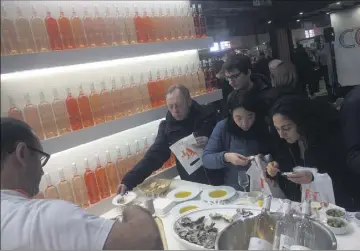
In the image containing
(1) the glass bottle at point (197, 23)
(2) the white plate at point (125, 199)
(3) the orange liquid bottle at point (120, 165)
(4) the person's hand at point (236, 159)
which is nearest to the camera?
(2) the white plate at point (125, 199)

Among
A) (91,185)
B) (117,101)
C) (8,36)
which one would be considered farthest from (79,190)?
(8,36)

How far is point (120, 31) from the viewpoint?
150 cm

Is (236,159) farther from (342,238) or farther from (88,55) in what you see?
(88,55)

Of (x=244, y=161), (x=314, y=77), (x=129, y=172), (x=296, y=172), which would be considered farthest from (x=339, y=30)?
(x=129, y=172)

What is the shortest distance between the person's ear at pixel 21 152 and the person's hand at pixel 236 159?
41.3 inches

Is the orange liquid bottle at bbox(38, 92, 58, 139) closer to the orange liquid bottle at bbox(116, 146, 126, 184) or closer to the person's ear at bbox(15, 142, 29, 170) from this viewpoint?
the orange liquid bottle at bbox(116, 146, 126, 184)

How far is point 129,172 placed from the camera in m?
1.53

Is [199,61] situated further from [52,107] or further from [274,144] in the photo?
[52,107]

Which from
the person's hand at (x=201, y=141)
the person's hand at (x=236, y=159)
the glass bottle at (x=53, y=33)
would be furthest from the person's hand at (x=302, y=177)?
the glass bottle at (x=53, y=33)

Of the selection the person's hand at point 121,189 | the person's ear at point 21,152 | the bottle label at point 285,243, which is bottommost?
the person's hand at point 121,189

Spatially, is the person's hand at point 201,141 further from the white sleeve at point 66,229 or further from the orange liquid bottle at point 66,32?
the white sleeve at point 66,229

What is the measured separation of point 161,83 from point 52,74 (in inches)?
Result: 24.8

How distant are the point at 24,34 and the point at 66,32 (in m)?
0.20

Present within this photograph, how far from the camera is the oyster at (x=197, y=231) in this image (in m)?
0.98
